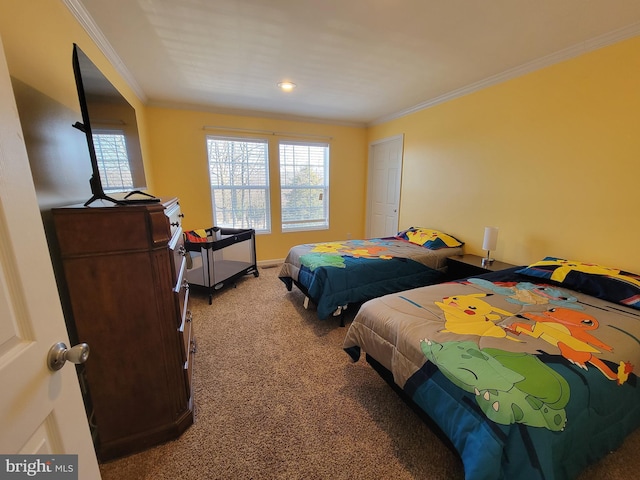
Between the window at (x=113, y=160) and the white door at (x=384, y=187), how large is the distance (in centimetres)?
361

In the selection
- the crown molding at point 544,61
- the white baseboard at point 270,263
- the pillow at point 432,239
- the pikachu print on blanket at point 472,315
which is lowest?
the white baseboard at point 270,263

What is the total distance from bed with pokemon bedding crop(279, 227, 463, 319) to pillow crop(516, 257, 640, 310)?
942 millimetres

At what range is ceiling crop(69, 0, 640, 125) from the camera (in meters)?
1.70

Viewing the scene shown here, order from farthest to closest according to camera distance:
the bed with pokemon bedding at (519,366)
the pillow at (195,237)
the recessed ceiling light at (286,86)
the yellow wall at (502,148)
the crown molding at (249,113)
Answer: the crown molding at (249,113) → the pillow at (195,237) → the recessed ceiling light at (286,86) → the yellow wall at (502,148) → the bed with pokemon bedding at (519,366)

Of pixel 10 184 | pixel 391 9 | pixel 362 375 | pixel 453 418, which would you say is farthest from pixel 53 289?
pixel 391 9

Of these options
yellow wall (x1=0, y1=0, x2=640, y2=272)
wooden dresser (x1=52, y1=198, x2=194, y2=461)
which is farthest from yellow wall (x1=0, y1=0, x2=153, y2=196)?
wooden dresser (x1=52, y1=198, x2=194, y2=461)

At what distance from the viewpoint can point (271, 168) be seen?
14.1ft

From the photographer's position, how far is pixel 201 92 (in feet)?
10.6

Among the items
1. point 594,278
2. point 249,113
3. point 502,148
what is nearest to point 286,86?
point 249,113

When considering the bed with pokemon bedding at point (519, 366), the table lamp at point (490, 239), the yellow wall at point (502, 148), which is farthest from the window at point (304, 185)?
the bed with pokemon bedding at point (519, 366)

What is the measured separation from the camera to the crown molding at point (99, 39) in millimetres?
1642

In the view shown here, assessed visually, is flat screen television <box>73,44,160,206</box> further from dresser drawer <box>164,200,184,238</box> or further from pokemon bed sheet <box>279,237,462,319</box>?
pokemon bed sheet <box>279,237,462,319</box>

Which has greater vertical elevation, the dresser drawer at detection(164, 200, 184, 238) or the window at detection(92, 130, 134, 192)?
the window at detection(92, 130, 134, 192)

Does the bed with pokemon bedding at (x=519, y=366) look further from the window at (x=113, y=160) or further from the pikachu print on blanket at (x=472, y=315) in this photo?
the window at (x=113, y=160)
